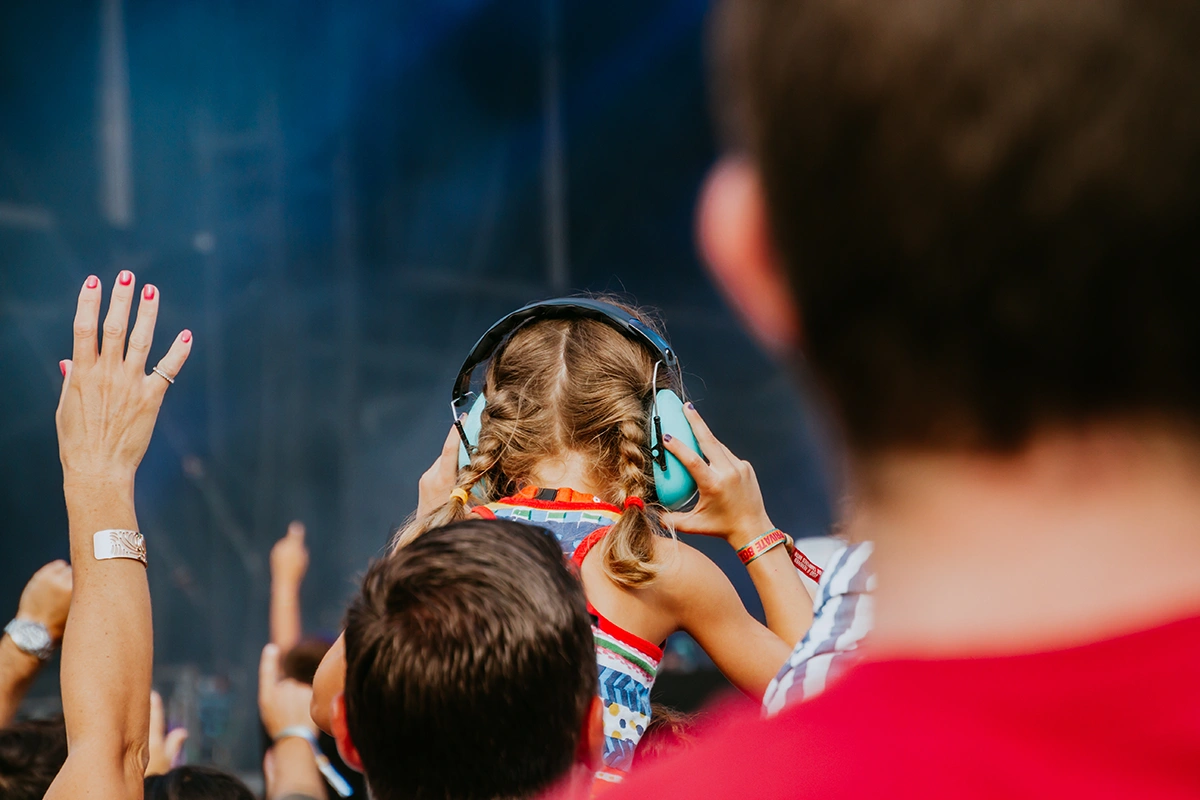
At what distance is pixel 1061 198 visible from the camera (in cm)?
28

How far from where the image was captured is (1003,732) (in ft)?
0.93

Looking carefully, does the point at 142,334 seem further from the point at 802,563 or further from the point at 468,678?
the point at 802,563

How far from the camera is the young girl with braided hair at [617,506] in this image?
131cm

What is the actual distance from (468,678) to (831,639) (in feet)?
0.95

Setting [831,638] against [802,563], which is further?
[802,563]

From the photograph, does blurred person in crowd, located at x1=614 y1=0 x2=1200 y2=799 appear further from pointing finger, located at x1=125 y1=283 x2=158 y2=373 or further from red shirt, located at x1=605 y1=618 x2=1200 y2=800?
pointing finger, located at x1=125 y1=283 x2=158 y2=373

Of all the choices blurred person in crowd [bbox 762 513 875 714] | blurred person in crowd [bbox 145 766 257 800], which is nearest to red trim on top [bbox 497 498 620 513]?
blurred person in crowd [bbox 145 766 257 800]

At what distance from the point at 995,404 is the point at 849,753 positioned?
0.36 ft

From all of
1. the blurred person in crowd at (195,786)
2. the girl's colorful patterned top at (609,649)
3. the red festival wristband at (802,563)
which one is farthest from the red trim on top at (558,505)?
the blurred person in crowd at (195,786)

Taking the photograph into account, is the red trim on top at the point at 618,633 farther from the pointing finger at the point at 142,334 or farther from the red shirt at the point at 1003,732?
the red shirt at the point at 1003,732

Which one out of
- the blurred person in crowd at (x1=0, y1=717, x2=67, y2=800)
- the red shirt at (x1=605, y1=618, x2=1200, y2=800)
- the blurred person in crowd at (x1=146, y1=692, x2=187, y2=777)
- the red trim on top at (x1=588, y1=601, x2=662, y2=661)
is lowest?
the red shirt at (x1=605, y1=618, x2=1200, y2=800)

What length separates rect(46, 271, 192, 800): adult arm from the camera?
1.04m

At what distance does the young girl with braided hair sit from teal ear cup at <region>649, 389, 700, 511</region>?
16mm

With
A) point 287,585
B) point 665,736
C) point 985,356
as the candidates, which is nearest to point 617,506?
point 665,736
